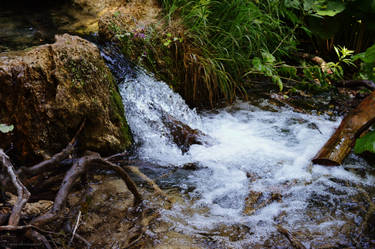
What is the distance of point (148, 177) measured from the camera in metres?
2.89

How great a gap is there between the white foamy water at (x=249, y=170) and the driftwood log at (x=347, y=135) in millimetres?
98

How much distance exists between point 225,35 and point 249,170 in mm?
2148

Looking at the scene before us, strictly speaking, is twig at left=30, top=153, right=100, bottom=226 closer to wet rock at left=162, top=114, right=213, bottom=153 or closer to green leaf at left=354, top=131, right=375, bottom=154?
wet rock at left=162, top=114, right=213, bottom=153

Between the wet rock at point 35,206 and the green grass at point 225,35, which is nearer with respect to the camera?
the wet rock at point 35,206

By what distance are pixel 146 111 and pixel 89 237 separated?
1.86m

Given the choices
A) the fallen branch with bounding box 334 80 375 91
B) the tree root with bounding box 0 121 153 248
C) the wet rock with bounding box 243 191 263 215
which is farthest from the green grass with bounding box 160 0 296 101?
the tree root with bounding box 0 121 153 248

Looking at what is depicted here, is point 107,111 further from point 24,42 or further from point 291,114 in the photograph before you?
point 291,114

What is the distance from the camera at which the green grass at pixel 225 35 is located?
14.1 ft

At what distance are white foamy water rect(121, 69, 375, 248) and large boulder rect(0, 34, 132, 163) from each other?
58cm

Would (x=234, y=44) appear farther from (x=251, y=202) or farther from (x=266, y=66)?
(x=251, y=202)

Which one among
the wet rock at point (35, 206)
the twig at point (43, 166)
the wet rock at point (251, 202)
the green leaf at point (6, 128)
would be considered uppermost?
the green leaf at point (6, 128)

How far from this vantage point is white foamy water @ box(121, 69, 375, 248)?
7.77 ft

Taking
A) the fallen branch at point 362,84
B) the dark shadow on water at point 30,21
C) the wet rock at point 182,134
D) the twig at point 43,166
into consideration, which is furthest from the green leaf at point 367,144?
the dark shadow on water at point 30,21

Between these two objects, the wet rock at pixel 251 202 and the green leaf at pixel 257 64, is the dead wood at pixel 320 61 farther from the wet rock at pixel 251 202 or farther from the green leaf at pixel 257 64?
the wet rock at pixel 251 202
